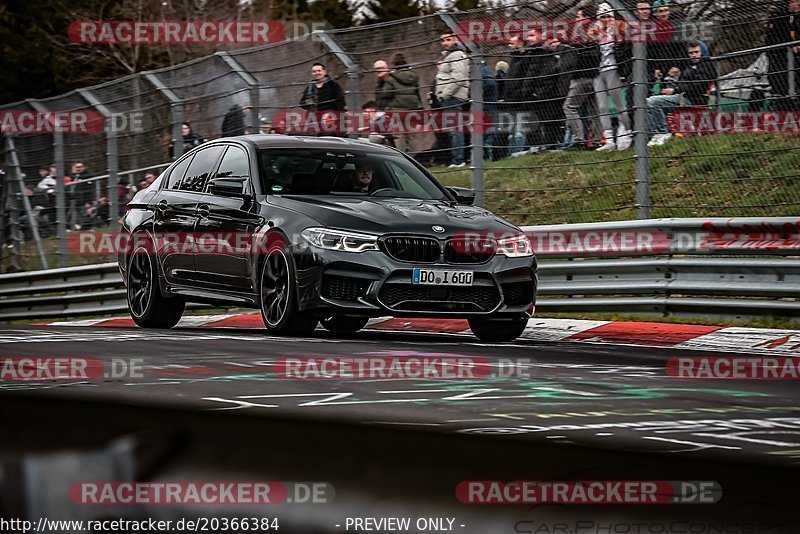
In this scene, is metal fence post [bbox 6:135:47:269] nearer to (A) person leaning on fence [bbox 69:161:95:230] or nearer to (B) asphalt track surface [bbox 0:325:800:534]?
(A) person leaning on fence [bbox 69:161:95:230]

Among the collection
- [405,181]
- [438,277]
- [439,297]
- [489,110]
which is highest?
[489,110]

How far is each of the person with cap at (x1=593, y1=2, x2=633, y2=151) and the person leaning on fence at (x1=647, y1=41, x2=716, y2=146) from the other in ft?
0.79

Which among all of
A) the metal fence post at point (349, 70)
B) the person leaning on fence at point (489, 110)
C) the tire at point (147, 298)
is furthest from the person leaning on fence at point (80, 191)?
the person leaning on fence at point (489, 110)

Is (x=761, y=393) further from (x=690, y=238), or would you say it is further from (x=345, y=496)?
(x=690, y=238)

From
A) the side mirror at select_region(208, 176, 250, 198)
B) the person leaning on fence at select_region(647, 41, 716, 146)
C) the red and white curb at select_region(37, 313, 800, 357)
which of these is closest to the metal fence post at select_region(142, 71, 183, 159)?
the red and white curb at select_region(37, 313, 800, 357)

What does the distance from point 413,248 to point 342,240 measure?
470 millimetres

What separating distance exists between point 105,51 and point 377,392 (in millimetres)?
Result: 37570

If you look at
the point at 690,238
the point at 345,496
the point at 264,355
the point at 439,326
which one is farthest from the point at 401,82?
the point at 345,496

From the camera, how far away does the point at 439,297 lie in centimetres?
868

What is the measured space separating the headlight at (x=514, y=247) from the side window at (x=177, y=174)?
3116mm

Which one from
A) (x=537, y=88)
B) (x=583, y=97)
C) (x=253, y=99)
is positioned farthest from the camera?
(x=253, y=99)

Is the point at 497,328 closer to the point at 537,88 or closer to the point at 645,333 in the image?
the point at 645,333

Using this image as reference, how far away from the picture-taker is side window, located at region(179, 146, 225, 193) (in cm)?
1041

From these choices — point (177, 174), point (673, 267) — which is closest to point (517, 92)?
point (673, 267)
